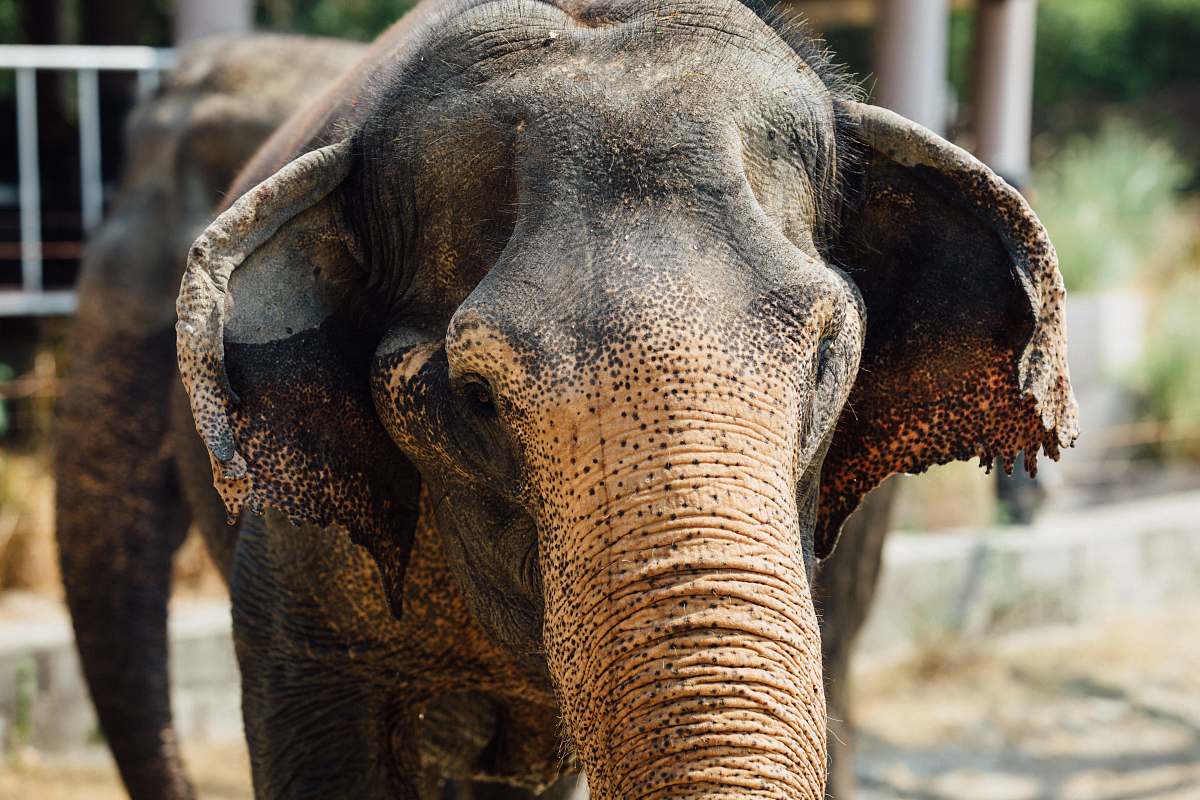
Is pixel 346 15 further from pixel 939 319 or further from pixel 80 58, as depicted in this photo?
pixel 939 319

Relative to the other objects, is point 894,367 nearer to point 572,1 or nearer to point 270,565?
point 572,1

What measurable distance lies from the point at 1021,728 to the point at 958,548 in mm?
1004

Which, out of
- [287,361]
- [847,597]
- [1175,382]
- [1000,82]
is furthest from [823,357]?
[1175,382]

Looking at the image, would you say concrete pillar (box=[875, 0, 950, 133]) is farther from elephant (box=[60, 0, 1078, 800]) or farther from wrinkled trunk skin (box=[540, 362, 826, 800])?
wrinkled trunk skin (box=[540, 362, 826, 800])

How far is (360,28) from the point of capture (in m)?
20.5

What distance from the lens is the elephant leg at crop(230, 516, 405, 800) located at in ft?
9.66

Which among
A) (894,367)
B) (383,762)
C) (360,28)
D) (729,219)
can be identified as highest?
(360,28)

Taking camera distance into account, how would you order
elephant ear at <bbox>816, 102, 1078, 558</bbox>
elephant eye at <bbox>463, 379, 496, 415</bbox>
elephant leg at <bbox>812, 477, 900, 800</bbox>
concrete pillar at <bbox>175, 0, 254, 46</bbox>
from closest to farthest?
elephant eye at <bbox>463, 379, 496, 415</bbox> → elephant ear at <bbox>816, 102, 1078, 558</bbox> → elephant leg at <bbox>812, 477, 900, 800</bbox> → concrete pillar at <bbox>175, 0, 254, 46</bbox>

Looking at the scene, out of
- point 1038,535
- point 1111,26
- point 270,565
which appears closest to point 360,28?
point 1111,26

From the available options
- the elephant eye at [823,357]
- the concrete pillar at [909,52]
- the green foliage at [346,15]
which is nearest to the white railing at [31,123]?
the concrete pillar at [909,52]

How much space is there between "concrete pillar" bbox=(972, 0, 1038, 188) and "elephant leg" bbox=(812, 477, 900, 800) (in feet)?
17.1

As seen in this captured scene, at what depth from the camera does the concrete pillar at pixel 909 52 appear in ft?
23.4

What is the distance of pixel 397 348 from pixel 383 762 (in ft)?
3.12

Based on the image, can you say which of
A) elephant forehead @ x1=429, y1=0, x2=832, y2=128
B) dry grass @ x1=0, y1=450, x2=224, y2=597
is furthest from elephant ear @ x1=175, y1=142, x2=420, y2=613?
dry grass @ x1=0, y1=450, x2=224, y2=597
